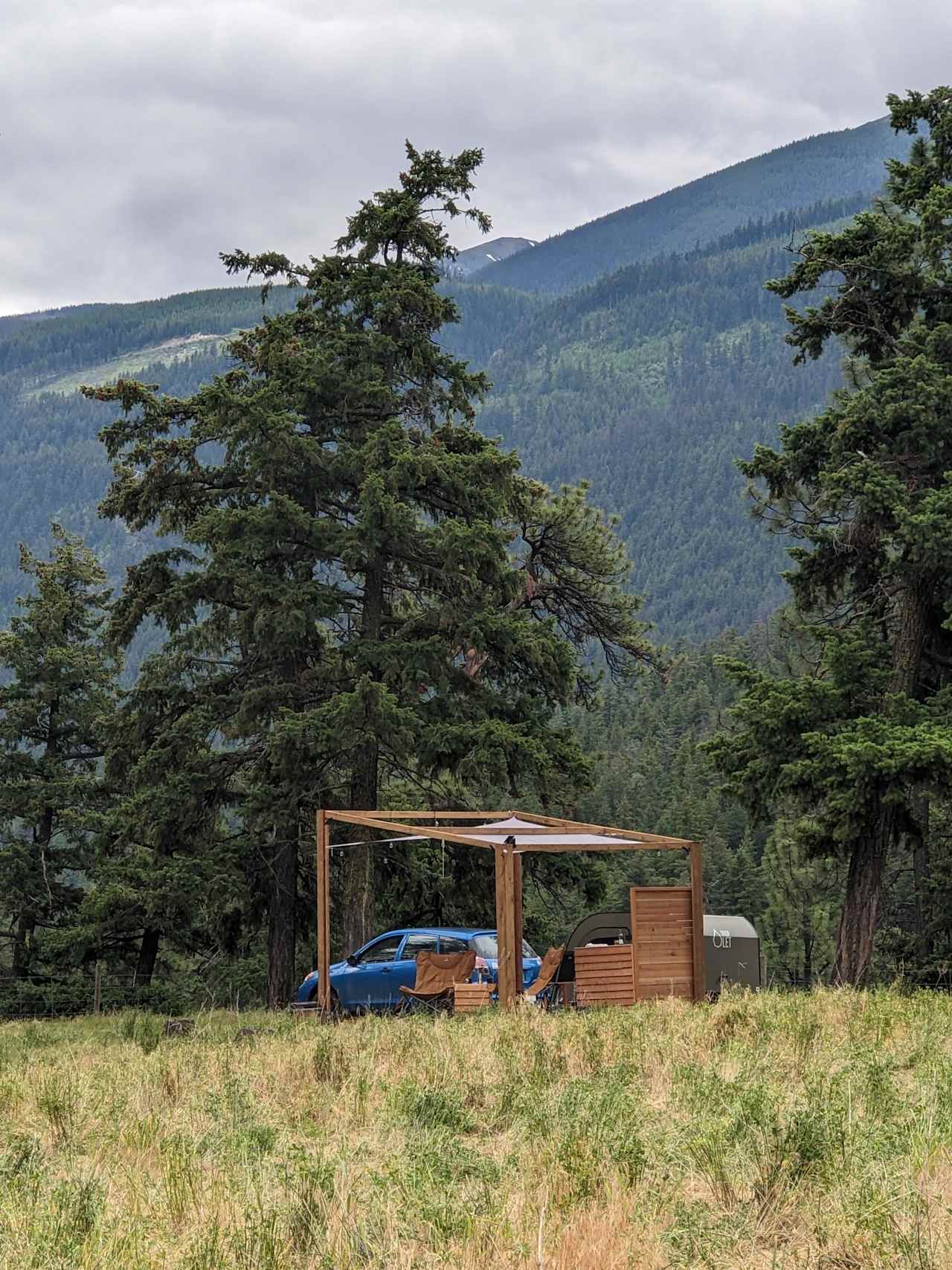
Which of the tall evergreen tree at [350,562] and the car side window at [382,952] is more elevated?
the tall evergreen tree at [350,562]

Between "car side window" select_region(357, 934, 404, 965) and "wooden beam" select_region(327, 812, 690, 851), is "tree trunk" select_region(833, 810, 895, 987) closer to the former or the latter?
"wooden beam" select_region(327, 812, 690, 851)

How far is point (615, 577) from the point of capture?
3186 centimetres

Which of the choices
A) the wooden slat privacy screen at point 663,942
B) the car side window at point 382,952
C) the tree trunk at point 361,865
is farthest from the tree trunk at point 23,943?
the wooden slat privacy screen at point 663,942

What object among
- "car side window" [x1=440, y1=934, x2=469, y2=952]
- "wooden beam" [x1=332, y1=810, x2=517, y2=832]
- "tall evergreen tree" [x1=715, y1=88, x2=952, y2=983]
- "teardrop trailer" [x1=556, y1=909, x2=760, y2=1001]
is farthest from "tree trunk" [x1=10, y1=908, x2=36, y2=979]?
"tall evergreen tree" [x1=715, y1=88, x2=952, y2=983]

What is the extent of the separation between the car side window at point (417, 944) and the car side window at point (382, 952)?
0.17 meters

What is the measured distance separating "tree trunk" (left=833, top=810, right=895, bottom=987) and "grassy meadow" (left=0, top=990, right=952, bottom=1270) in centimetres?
880

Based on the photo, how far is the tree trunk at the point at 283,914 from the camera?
87.6 feet

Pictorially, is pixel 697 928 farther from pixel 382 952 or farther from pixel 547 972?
pixel 382 952

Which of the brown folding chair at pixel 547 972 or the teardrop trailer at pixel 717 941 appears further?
the teardrop trailer at pixel 717 941

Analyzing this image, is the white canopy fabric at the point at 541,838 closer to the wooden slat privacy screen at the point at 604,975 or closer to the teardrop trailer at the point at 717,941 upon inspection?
the wooden slat privacy screen at the point at 604,975

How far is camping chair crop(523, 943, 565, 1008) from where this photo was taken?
63.9 ft

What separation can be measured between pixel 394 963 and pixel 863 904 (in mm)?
6590

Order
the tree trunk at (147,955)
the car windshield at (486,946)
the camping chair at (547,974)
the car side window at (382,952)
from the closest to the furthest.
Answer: the camping chair at (547,974) < the car windshield at (486,946) < the car side window at (382,952) < the tree trunk at (147,955)

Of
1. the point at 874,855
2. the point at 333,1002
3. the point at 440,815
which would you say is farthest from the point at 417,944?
the point at 874,855
